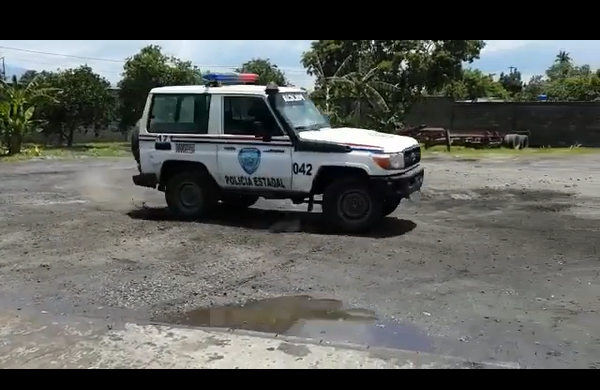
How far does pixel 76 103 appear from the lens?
1150 inches

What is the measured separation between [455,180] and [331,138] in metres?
6.52

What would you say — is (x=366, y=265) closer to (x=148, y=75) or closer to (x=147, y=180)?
(x=147, y=180)

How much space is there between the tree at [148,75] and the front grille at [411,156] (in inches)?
820

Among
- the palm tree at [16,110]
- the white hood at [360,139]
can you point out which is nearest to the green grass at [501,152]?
the white hood at [360,139]

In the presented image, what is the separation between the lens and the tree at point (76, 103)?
95.2 ft

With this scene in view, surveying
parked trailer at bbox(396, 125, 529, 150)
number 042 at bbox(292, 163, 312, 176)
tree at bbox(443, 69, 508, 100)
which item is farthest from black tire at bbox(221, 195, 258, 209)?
tree at bbox(443, 69, 508, 100)

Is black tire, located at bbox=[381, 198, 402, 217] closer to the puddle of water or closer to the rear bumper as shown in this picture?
the puddle of water

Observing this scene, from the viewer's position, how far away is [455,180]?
1524cm

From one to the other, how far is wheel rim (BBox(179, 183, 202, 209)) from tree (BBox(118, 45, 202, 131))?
63.7ft

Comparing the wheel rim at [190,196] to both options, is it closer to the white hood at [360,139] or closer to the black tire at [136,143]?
the black tire at [136,143]
